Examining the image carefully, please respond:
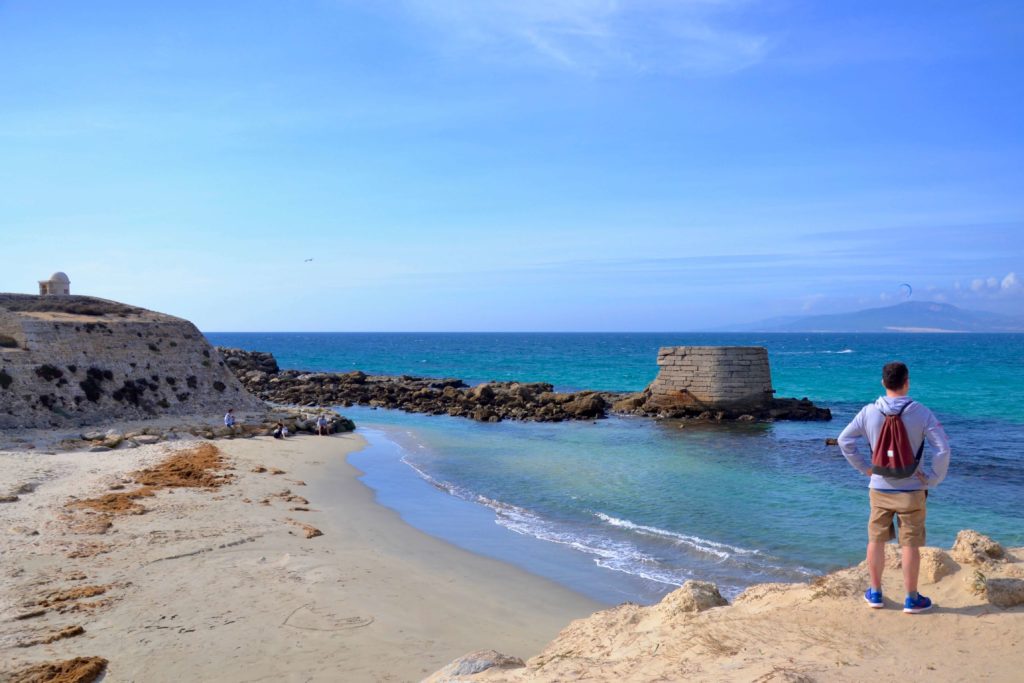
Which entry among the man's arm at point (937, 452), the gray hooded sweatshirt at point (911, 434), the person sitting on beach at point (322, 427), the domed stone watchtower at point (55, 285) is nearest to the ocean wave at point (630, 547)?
the gray hooded sweatshirt at point (911, 434)

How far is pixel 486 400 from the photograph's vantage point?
3316 centimetres

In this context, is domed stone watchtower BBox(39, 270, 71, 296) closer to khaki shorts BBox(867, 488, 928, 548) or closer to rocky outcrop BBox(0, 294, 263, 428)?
rocky outcrop BBox(0, 294, 263, 428)

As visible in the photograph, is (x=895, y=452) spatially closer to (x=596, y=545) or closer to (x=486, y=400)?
(x=596, y=545)

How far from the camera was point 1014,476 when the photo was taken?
16.8 metres

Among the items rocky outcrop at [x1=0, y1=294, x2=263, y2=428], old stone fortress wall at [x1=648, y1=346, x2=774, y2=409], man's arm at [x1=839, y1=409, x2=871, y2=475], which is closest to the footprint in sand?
man's arm at [x1=839, y1=409, x2=871, y2=475]

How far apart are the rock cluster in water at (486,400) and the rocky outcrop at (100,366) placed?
937 cm

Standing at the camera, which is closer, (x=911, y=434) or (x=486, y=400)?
(x=911, y=434)

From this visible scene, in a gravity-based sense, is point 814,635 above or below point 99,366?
below

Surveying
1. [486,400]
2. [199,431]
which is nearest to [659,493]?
[199,431]

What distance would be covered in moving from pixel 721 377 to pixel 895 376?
23.9 meters

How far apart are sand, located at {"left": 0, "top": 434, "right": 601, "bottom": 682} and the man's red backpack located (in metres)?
3.94

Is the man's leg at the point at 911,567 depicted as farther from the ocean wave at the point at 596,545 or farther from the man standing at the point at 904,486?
the ocean wave at the point at 596,545

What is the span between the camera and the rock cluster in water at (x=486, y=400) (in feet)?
93.7

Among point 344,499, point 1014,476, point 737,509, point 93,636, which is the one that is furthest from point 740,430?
point 93,636
